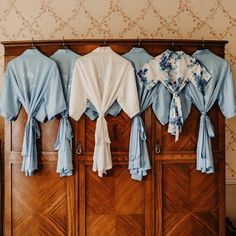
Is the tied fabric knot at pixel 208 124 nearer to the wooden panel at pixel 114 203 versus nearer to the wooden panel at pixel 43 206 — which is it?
the wooden panel at pixel 114 203

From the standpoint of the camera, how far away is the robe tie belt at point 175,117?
2.34 m

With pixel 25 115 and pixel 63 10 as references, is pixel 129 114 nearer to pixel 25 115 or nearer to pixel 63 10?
pixel 25 115

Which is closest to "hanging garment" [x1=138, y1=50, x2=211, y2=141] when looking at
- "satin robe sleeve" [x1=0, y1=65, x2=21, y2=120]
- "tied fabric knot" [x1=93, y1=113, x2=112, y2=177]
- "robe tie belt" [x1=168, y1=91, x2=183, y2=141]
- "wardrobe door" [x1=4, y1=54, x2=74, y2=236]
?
"robe tie belt" [x1=168, y1=91, x2=183, y2=141]

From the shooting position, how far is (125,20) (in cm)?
299

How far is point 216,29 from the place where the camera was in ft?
9.89

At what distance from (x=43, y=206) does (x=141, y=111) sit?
1026mm

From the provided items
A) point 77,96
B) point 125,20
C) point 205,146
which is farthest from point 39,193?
point 125,20

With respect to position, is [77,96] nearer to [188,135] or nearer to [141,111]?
[141,111]

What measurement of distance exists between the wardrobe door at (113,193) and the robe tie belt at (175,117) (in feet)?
1.05

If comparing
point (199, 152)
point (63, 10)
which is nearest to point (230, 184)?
point (199, 152)

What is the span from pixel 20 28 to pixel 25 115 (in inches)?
40.0

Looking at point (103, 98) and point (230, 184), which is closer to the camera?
point (103, 98)

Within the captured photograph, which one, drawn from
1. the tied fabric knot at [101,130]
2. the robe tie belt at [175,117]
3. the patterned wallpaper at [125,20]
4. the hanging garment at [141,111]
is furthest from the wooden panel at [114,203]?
the patterned wallpaper at [125,20]

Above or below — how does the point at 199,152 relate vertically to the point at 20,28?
below
